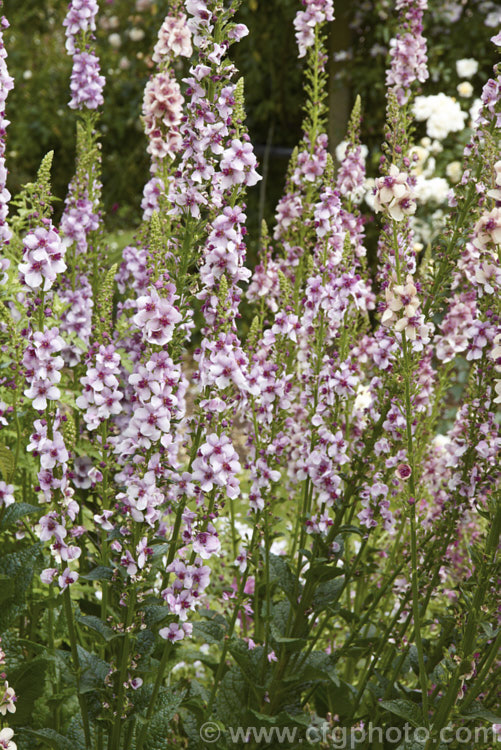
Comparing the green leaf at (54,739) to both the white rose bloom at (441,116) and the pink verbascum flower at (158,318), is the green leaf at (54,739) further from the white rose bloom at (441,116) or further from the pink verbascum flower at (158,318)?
the white rose bloom at (441,116)

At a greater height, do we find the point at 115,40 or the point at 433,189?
the point at 115,40

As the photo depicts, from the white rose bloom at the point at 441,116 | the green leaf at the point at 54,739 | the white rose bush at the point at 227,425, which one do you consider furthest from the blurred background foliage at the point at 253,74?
the green leaf at the point at 54,739

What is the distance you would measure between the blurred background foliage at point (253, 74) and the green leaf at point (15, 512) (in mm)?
4156

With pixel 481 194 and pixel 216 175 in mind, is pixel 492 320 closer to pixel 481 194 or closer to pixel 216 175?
pixel 481 194

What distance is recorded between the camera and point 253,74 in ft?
24.8

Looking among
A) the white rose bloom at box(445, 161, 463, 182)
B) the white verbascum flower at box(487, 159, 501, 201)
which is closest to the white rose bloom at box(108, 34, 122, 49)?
the white rose bloom at box(445, 161, 463, 182)

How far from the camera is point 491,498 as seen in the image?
6.68 ft

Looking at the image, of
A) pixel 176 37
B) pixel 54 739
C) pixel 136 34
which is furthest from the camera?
pixel 136 34

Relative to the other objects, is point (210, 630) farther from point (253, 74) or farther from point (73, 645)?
point (253, 74)

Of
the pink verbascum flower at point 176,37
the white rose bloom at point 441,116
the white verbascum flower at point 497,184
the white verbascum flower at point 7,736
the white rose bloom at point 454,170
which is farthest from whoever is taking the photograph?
the white rose bloom at point 454,170

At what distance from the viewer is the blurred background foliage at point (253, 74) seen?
6.71m

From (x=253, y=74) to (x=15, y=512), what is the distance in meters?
6.20

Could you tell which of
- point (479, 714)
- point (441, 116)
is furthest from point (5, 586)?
point (441, 116)

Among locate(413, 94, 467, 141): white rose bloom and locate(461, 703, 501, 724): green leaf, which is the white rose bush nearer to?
locate(461, 703, 501, 724): green leaf
